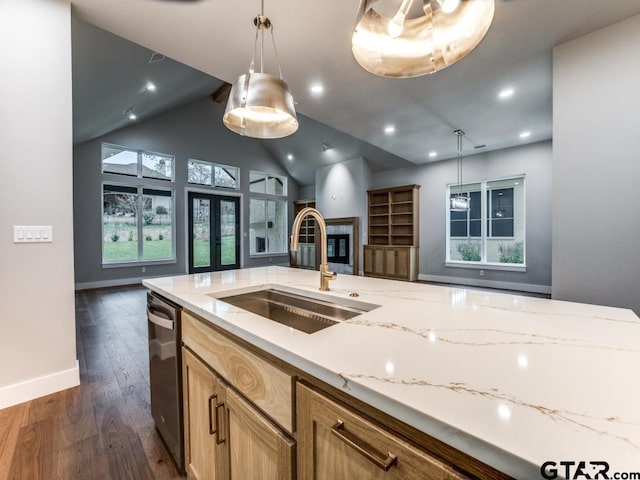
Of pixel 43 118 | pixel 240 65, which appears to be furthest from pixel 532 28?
pixel 43 118

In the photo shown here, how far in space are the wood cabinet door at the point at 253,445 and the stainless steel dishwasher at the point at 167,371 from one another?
1.71 feet

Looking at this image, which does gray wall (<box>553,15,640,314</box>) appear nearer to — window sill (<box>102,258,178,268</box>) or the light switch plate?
the light switch plate

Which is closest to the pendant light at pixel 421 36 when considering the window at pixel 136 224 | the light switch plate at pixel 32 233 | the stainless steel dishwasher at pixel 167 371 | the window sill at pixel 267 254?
the stainless steel dishwasher at pixel 167 371

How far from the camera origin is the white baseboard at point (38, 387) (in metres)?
1.91

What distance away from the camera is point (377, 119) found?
446 cm

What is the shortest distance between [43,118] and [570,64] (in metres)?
4.24

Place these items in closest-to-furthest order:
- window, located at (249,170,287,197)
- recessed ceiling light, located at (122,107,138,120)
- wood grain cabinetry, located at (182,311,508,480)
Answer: wood grain cabinetry, located at (182,311,508,480), recessed ceiling light, located at (122,107,138,120), window, located at (249,170,287,197)

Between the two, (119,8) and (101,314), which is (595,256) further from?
(101,314)

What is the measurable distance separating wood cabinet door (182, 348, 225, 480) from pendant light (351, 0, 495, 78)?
5.03 feet

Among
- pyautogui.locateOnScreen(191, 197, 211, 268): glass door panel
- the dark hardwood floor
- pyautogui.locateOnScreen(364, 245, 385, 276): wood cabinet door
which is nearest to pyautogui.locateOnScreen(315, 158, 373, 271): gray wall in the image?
pyautogui.locateOnScreen(364, 245, 385, 276): wood cabinet door

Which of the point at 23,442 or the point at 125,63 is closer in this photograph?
the point at 23,442

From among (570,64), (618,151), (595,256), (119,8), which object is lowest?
Answer: (595,256)

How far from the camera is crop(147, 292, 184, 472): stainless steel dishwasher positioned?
54.4 inches

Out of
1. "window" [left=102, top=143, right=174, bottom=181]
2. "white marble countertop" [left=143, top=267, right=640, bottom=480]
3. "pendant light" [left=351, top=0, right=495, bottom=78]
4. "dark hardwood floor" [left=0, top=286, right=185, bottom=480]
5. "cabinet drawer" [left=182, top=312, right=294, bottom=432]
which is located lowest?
"dark hardwood floor" [left=0, top=286, right=185, bottom=480]
